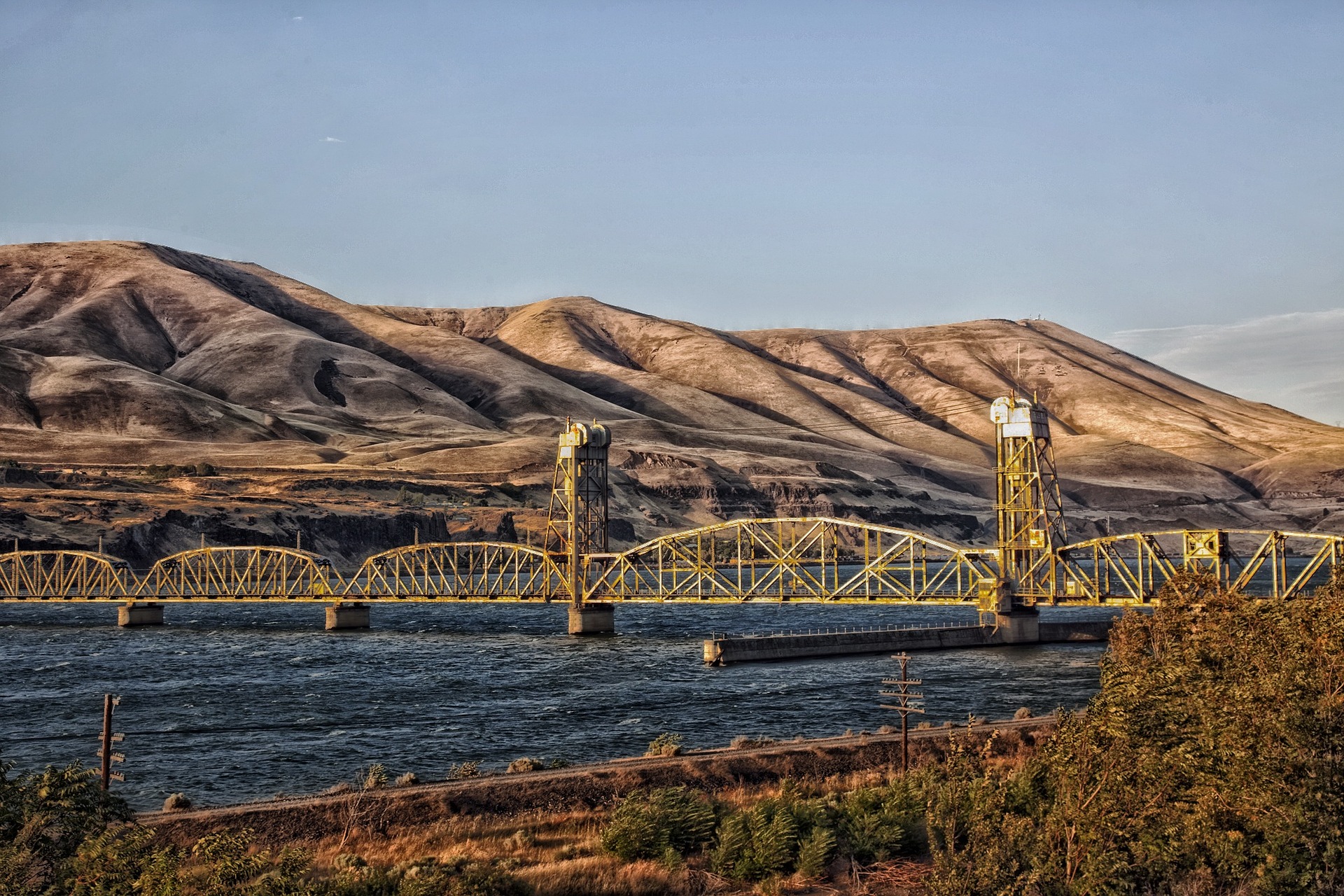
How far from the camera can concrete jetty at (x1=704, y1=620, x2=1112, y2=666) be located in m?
98.4

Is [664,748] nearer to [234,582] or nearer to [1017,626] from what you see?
[1017,626]

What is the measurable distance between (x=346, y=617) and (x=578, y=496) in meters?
25.8

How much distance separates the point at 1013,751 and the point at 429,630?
84690mm

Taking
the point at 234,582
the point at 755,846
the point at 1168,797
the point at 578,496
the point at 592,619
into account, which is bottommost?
the point at 755,846

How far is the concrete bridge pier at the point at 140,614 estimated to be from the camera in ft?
447

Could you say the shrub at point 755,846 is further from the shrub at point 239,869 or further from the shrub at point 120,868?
the shrub at point 120,868

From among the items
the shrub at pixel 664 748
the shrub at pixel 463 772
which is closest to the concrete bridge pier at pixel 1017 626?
the shrub at pixel 664 748

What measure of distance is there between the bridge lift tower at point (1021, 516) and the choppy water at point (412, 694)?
5.63 metres

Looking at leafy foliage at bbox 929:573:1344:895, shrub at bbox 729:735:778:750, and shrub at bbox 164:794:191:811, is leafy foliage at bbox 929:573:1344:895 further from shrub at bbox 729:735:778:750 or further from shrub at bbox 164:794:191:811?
shrub at bbox 164:794:191:811

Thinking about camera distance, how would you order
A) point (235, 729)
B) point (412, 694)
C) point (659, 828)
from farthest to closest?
point (412, 694)
point (235, 729)
point (659, 828)

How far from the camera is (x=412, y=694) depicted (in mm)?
82125

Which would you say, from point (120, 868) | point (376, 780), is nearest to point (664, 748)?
point (376, 780)

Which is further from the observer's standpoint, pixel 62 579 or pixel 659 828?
pixel 62 579

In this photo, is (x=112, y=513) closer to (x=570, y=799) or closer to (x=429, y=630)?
(x=429, y=630)
